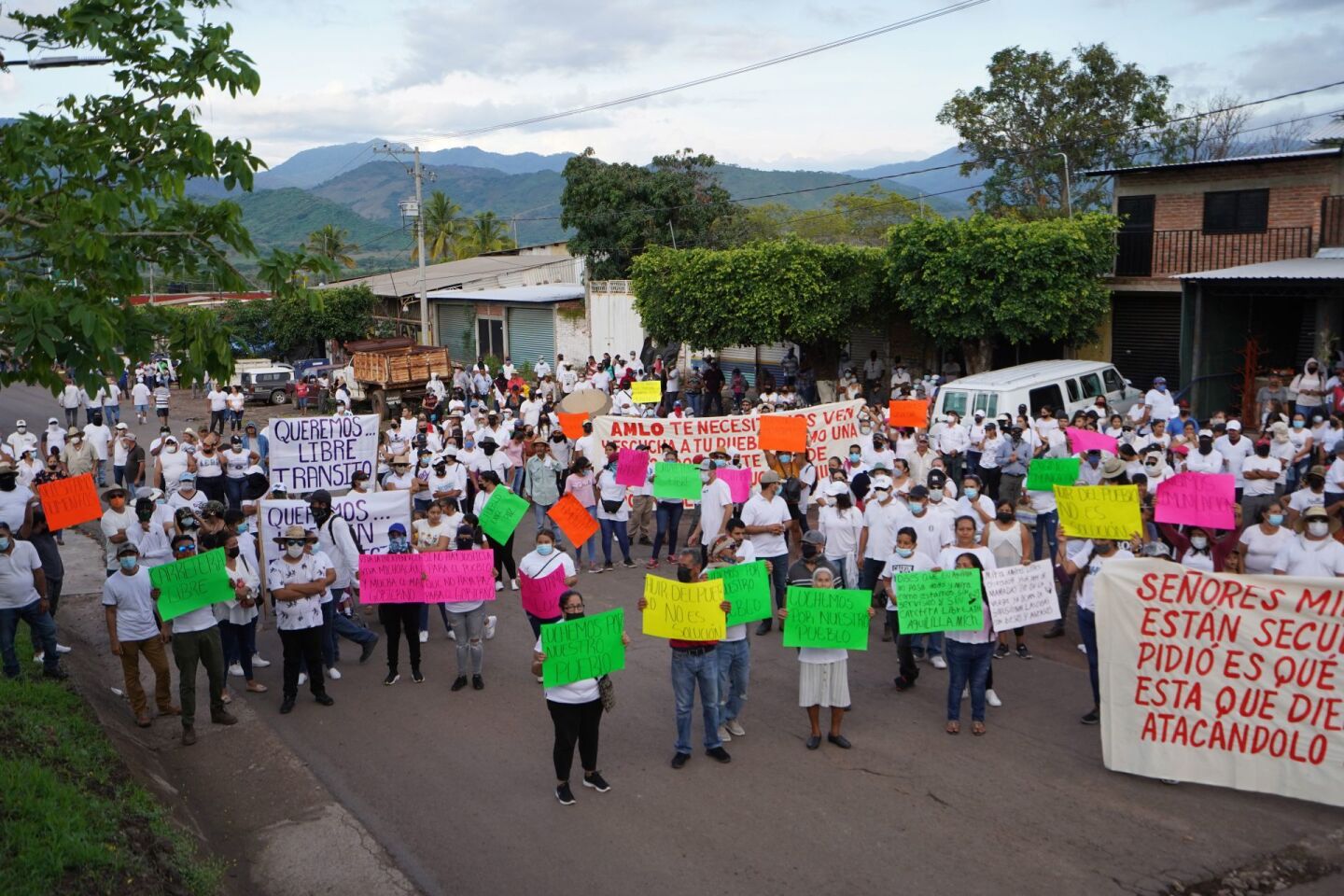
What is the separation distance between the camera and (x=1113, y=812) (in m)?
7.77

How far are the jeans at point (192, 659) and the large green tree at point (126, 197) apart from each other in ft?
10.7

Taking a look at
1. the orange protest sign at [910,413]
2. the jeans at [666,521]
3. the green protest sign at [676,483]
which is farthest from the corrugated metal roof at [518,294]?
the green protest sign at [676,483]

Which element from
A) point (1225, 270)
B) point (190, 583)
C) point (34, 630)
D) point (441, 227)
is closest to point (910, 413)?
point (1225, 270)

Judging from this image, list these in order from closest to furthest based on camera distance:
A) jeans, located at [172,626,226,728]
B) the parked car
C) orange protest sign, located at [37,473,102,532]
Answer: jeans, located at [172,626,226,728]
orange protest sign, located at [37,473,102,532]
the parked car

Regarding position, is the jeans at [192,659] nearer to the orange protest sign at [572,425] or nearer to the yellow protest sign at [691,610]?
the yellow protest sign at [691,610]

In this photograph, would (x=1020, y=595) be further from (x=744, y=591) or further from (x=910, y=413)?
(x=910, y=413)

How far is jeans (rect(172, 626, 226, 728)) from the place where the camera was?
9547 mm

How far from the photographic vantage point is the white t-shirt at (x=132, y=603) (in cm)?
941

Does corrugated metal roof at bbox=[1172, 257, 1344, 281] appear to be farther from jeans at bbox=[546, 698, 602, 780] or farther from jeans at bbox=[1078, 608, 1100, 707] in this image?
jeans at bbox=[546, 698, 602, 780]

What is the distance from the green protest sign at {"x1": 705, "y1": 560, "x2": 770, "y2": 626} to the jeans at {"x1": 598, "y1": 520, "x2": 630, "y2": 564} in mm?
6042

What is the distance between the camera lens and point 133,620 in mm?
9523

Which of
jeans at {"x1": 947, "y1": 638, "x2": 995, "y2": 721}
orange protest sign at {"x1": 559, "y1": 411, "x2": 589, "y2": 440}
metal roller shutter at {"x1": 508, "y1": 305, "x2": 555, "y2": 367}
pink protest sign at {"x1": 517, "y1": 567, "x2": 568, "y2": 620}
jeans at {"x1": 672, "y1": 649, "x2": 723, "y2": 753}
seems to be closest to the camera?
jeans at {"x1": 672, "y1": 649, "x2": 723, "y2": 753}

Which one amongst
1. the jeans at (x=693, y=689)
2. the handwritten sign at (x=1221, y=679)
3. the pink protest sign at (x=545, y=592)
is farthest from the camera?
the pink protest sign at (x=545, y=592)

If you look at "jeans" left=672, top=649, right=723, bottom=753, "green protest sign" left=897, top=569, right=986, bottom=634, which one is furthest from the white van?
"jeans" left=672, top=649, right=723, bottom=753
